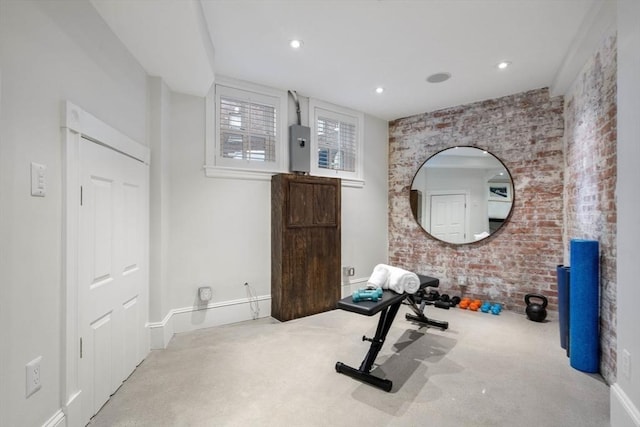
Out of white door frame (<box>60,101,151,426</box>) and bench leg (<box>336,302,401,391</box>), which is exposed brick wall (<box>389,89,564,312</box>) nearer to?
bench leg (<box>336,302,401,391</box>)

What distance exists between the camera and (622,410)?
1.64m

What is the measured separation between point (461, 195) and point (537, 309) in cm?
166

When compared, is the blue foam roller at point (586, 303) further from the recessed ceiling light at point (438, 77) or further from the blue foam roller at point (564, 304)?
the recessed ceiling light at point (438, 77)

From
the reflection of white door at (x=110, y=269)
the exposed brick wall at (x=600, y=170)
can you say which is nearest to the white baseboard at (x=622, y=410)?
the exposed brick wall at (x=600, y=170)

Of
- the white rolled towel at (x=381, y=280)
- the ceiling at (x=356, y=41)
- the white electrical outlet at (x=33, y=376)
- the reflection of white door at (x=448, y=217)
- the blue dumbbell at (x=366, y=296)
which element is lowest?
the white electrical outlet at (x=33, y=376)

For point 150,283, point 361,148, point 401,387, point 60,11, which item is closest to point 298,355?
point 401,387

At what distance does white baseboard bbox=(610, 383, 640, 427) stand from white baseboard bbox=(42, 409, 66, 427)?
282 centimetres

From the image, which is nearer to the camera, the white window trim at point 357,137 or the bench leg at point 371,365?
the bench leg at point 371,365

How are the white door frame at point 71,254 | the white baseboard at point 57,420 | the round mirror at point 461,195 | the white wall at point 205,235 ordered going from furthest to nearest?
the round mirror at point 461,195
the white wall at point 205,235
the white door frame at point 71,254
the white baseboard at point 57,420

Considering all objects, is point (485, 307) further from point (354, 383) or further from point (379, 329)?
point (354, 383)

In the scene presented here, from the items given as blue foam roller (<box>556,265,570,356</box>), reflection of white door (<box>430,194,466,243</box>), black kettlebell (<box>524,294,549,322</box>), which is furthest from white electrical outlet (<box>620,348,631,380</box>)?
reflection of white door (<box>430,194,466,243</box>)

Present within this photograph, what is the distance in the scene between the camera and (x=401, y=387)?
222 centimetres

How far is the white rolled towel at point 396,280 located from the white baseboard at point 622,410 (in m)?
1.30

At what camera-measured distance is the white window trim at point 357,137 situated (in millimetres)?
4203
